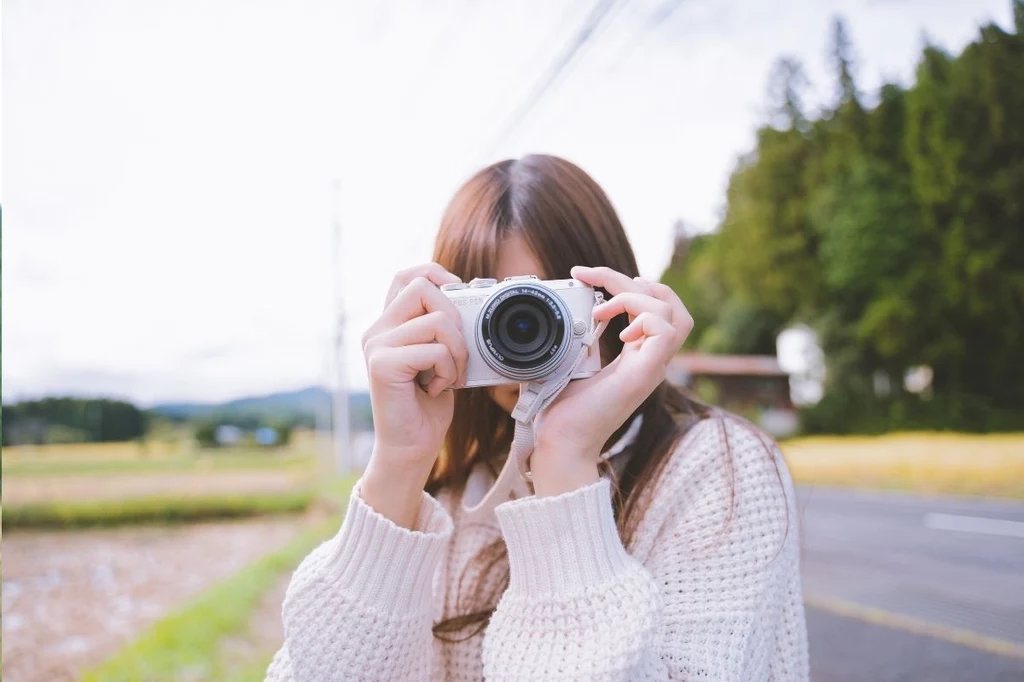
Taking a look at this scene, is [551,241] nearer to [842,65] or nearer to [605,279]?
[605,279]

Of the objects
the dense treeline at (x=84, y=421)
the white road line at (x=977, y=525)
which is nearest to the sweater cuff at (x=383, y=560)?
the white road line at (x=977, y=525)

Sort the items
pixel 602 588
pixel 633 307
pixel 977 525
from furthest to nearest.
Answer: pixel 977 525 → pixel 633 307 → pixel 602 588

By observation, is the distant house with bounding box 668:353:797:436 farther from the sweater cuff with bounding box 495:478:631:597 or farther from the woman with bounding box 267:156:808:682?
the sweater cuff with bounding box 495:478:631:597

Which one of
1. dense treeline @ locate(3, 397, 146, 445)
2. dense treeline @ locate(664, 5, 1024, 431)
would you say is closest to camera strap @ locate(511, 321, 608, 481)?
dense treeline @ locate(664, 5, 1024, 431)

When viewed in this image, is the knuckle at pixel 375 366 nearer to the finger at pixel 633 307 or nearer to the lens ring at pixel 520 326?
the lens ring at pixel 520 326

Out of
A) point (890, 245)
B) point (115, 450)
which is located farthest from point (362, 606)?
point (115, 450)

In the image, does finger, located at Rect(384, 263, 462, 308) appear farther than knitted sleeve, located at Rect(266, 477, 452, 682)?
Yes

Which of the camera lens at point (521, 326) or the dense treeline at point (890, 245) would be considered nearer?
the camera lens at point (521, 326)

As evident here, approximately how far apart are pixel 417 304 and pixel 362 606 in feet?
1.14

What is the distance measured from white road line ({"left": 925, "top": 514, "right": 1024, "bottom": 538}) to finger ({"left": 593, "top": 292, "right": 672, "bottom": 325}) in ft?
17.7

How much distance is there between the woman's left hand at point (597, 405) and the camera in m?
0.79

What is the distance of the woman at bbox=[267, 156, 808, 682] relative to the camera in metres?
0.73

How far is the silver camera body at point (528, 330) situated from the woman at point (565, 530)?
0.8 inches

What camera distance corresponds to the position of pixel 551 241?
0.94 meters
